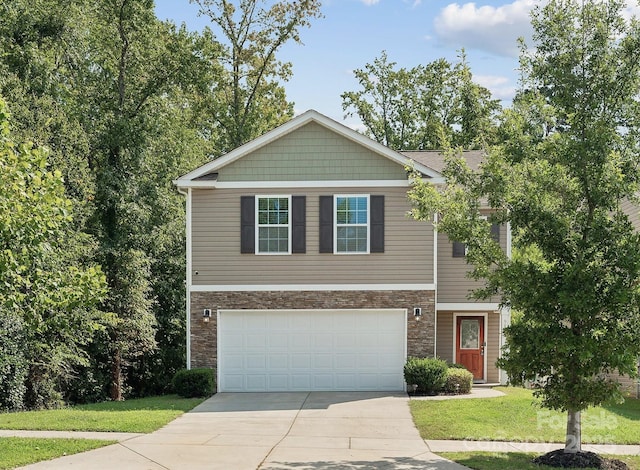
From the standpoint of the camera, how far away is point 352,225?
68.8 feet

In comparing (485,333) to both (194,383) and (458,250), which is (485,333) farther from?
(194,383)

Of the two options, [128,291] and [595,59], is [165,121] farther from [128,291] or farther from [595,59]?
[595,59]

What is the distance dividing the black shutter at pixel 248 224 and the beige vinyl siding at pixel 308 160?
62 centimetres

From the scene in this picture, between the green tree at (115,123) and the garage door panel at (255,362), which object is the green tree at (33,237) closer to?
the garage door panel at (255,362)

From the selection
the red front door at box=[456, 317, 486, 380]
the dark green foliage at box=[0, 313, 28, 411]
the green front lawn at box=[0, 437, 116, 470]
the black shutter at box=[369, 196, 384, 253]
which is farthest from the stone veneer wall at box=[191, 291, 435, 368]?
the green front lawn at box=[0, 437, 116, 470]

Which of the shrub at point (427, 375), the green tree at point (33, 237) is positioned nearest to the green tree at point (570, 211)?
the green tree at point (33, 237)

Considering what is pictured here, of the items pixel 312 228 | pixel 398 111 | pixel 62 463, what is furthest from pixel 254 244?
pixel 398 111

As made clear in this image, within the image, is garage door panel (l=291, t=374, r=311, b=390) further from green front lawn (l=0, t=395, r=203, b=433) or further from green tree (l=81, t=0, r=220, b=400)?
green tree (l=81, t=0, r=220, b=400)

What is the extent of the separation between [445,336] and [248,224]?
6929 mm

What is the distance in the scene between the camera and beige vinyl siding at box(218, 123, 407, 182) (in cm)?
2097

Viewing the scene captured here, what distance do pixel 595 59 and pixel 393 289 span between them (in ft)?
31.2

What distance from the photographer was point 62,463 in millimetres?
11680

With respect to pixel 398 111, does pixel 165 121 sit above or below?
below

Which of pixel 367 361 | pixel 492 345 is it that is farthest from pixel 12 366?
pixel 492 345
